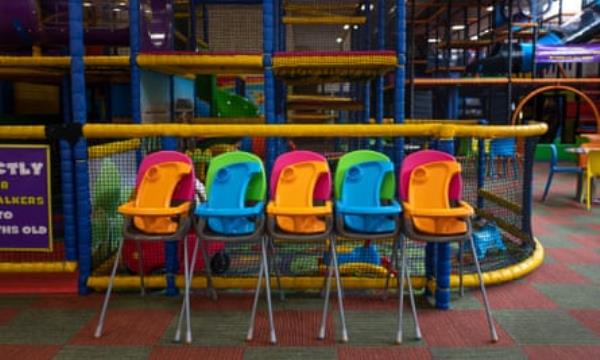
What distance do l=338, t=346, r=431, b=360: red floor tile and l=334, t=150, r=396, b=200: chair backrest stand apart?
35.8 inches

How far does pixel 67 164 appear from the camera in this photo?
407 centimetres

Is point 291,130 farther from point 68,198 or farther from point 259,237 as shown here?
point 68,198

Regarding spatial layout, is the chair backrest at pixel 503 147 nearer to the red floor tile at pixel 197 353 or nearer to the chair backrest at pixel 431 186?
the chair backrest at pixel 431 186

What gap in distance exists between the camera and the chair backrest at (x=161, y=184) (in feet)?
11.9

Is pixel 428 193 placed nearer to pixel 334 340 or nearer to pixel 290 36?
pixel 334 340

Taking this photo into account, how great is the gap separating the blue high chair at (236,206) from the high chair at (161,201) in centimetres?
12

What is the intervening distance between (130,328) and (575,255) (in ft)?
13.1

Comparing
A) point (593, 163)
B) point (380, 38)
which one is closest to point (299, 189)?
point (380, 38)

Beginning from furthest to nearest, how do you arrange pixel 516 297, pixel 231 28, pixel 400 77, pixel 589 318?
1. pixel 231 28
2. pixel 400 77
3. pixel 516 297
4. pixel 589 318

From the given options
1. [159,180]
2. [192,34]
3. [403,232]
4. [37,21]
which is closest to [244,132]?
[159,180]

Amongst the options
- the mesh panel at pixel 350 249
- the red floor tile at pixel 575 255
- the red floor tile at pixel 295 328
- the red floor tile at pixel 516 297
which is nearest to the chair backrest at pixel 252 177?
the mesh panel at pixel 350 249

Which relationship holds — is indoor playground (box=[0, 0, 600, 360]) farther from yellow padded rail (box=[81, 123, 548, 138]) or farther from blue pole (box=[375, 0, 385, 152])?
blue pole (box=[375, 0, 385, 152])

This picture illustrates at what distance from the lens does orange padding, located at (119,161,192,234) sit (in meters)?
3.62

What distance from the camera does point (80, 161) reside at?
407 centimetres
